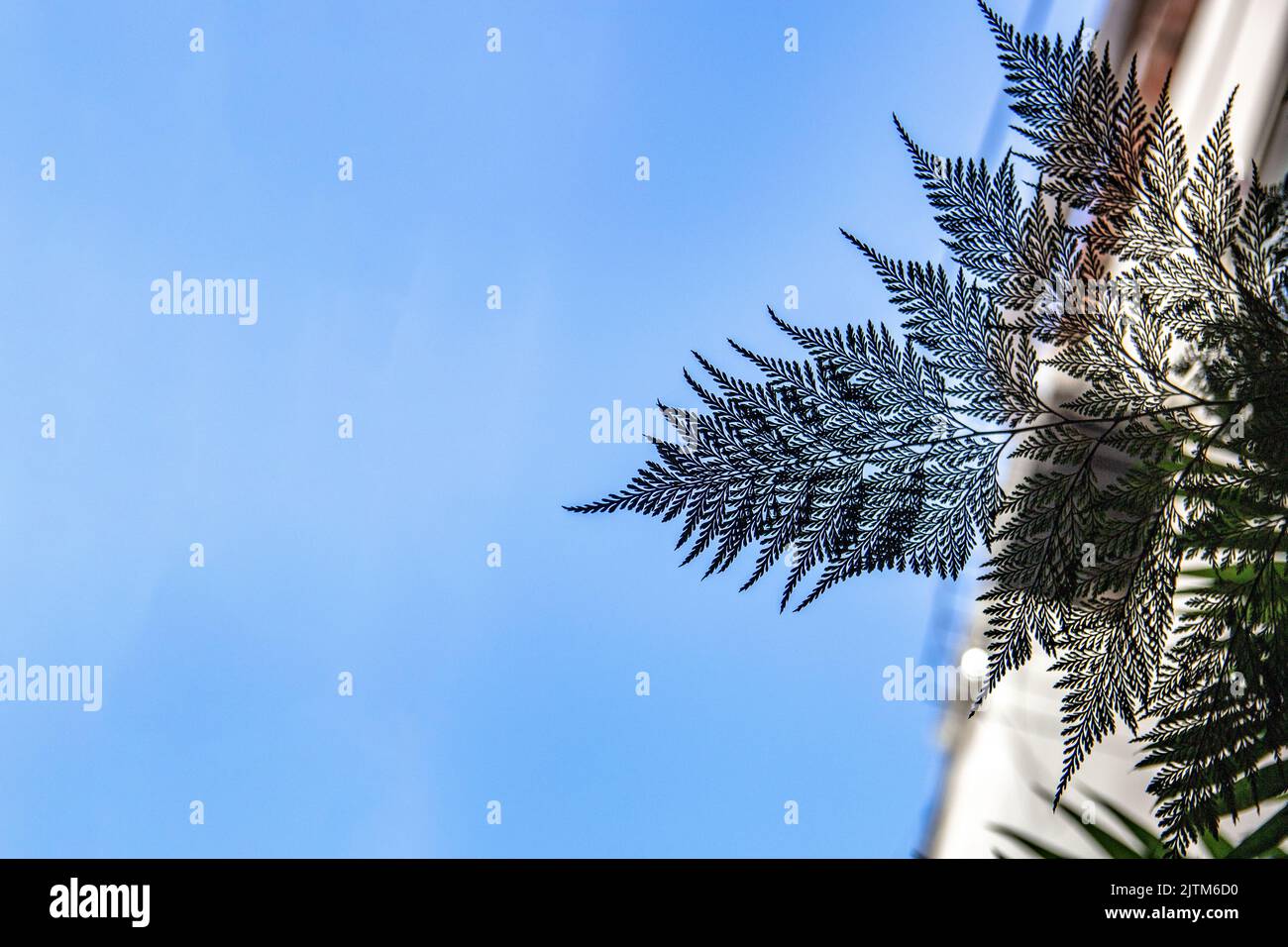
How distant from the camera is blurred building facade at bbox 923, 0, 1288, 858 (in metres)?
6.09

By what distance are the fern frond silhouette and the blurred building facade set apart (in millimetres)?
2624

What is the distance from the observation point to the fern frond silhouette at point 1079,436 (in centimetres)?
238

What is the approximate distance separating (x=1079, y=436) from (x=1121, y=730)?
5717 millimetres

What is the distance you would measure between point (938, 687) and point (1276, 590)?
5213 mm

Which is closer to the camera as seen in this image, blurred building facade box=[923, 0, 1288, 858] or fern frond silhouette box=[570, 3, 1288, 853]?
fern frond silhouette box=[570, 3, 1288, 853]

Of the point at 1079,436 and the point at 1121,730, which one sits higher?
the point at 1079,436

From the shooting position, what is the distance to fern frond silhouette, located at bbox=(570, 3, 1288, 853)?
93.8 inches

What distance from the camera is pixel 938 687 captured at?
23.9 feet

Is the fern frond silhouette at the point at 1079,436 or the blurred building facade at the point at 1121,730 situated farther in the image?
the blurred building facade at the point at 1121,730

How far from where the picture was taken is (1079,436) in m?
2.54

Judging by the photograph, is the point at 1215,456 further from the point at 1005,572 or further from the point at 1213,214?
the point at 1005,572

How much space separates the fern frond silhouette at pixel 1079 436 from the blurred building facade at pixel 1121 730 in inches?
103
